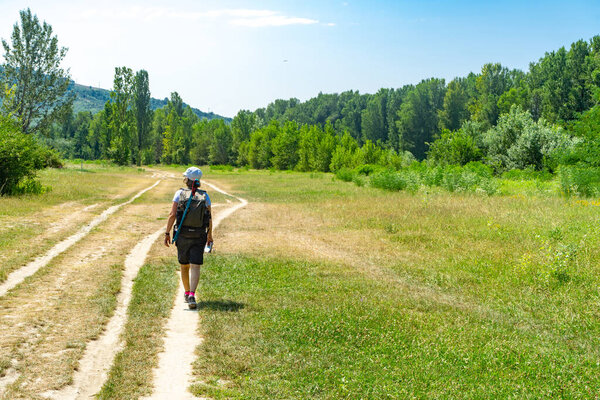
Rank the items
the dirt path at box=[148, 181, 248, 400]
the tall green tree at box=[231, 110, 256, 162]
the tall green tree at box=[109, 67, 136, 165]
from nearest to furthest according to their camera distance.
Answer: the dirt path at box=[148, 181, 248, 400] → the tall green tree at box=[109, 67, 136, 165] → the tall green tree at box=[231, 110, 256, 162]

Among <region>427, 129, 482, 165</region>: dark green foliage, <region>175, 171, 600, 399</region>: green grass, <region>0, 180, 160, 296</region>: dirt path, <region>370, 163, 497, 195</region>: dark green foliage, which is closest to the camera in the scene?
<region>175, 171, 600, 399</region>: green grass

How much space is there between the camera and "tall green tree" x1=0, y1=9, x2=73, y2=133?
171 feet

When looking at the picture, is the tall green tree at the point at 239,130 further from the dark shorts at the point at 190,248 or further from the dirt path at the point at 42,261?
the dark shorts at the point at 190,248

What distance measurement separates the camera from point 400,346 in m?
6.31

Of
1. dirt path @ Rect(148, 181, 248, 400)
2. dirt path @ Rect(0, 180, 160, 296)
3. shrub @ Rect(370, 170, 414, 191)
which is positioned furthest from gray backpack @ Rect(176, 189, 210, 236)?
shrub @ Rect(370, 170, 414, 191)

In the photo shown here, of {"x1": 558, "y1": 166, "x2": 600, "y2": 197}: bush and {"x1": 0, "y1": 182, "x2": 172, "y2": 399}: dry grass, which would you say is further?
{"x1": 558, "y1": 166, "x2": 600, "y2": 197}: bush

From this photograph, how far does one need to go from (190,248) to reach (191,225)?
434mm

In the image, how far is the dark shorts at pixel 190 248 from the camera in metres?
7.97

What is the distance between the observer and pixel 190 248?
26.3ft

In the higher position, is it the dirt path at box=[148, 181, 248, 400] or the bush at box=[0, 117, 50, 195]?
the bush at box=[0, 117, 50, 195]

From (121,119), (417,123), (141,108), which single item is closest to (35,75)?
(121,119)

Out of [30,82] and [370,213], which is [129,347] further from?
[30,82]

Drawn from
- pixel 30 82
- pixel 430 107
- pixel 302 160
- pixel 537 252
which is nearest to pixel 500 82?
pixel 430 107

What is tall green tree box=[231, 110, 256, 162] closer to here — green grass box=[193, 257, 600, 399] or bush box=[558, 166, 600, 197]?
bush box=[558, 166, 600, 197]
